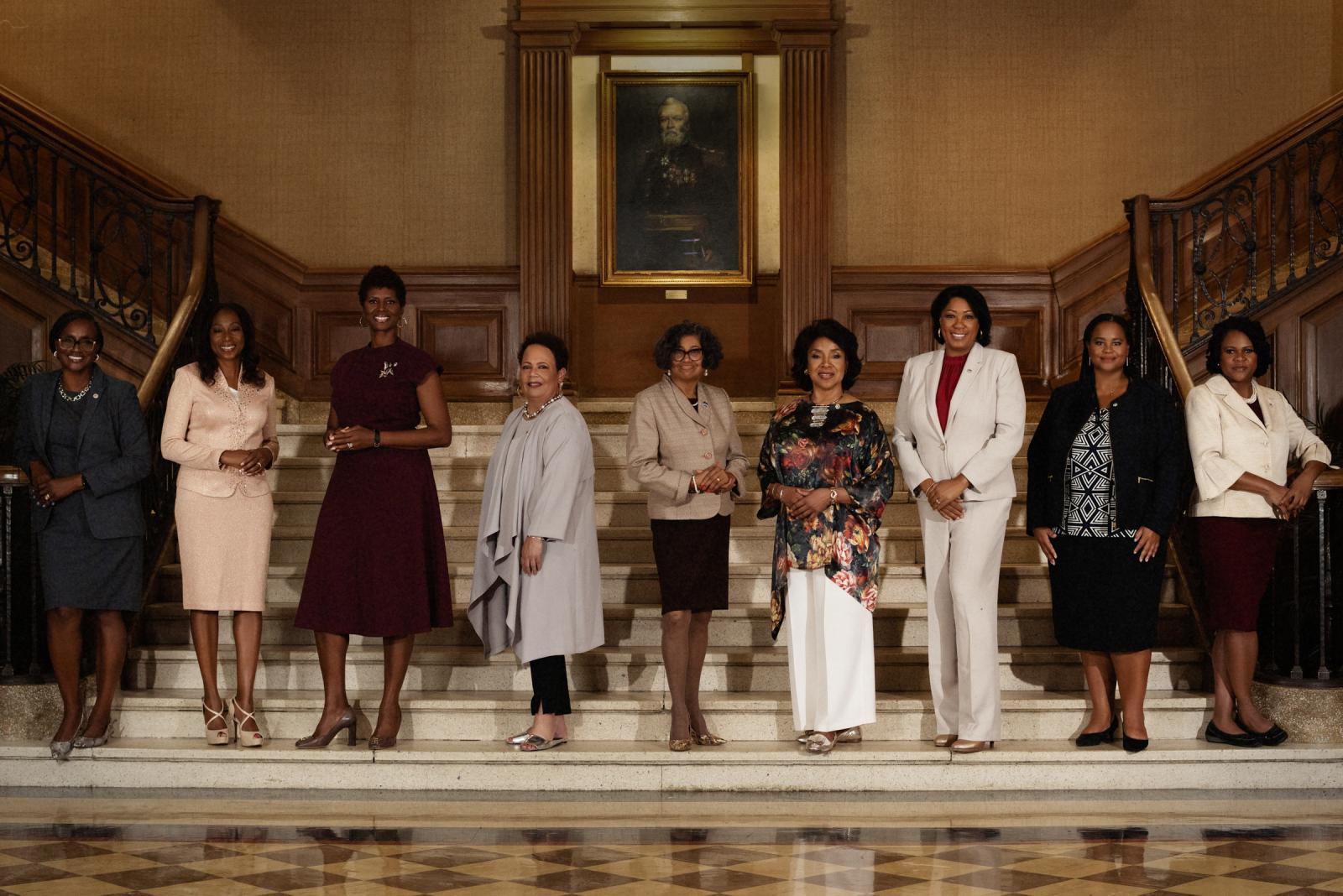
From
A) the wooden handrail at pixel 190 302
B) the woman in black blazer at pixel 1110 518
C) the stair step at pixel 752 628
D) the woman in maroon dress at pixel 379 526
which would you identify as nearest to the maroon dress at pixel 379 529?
the woman in maroon dress at pixel 379 526

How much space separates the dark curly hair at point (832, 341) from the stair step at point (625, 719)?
3.68ft

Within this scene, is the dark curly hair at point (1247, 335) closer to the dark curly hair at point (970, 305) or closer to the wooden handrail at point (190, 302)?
the dark curly hair at point (970, 305)

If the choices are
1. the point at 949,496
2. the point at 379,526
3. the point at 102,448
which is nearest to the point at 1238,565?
the point at 949,496

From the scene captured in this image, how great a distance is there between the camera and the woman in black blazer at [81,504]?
16.6ft

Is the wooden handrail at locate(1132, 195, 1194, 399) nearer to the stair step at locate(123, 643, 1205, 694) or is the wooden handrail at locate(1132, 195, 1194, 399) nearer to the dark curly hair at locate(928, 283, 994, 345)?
the dark curly hair at locate(928, 283, 994, 345)

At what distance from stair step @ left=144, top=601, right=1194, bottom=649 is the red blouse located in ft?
3.17

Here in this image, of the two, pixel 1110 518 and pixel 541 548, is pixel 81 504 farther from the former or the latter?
pixel 1110 518

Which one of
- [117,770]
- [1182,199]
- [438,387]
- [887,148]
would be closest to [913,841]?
[438,387]

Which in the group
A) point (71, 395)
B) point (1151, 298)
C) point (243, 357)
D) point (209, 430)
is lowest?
point (209, 430)

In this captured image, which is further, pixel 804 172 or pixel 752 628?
pixel 804 172

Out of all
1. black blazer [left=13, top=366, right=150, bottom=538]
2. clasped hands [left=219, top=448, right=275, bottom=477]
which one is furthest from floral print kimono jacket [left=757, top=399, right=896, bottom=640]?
black blazer [left=13, top=366, right=150, bottom=538]

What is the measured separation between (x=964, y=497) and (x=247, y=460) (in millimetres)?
2356

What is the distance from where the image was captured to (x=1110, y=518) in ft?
16.6

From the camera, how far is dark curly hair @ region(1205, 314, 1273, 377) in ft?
17.1
